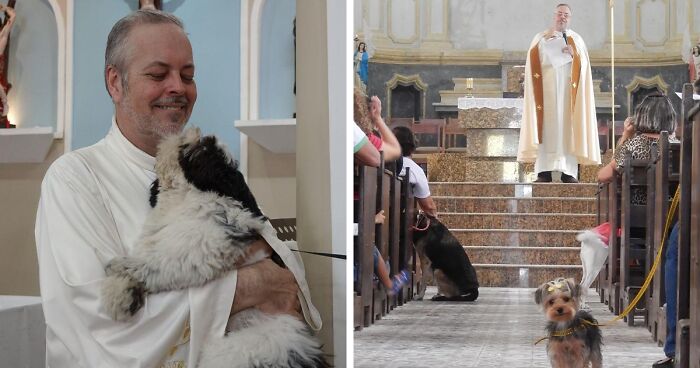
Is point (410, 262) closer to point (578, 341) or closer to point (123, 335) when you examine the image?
point (578, 341)

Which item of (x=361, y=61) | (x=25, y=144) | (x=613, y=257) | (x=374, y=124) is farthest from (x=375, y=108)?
(x=25, y=144)

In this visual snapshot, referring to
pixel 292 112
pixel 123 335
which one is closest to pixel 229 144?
pixel 292 112

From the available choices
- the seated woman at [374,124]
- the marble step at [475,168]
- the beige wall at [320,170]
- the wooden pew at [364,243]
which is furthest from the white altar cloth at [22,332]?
the marble step at [475,168]

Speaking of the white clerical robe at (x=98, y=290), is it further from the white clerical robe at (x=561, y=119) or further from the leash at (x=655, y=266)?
the leash at (x=655, y=266)

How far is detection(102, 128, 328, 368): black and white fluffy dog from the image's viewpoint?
67.4 inches

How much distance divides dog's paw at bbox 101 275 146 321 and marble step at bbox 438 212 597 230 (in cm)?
132

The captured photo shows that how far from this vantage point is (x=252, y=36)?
6.60ft

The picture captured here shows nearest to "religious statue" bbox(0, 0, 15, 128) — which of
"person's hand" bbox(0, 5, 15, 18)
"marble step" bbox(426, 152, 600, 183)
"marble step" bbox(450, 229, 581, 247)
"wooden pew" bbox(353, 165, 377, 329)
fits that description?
"person's hand" bbox(0, 5, 15, 18)

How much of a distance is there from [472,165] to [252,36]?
985mm

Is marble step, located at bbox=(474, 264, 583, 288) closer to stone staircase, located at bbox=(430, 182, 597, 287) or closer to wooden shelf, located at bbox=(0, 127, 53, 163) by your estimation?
stone staircase, located at bbox=(430, 182, 597, 287)

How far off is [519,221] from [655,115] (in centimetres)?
53

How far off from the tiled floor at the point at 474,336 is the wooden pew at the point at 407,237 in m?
0.05

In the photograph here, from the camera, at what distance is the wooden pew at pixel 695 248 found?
7.93 ft

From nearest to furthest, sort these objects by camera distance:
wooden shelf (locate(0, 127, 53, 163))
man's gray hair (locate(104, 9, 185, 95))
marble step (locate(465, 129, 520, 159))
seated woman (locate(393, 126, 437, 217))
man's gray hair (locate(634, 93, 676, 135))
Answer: man's gray hair (locate(104, 9, 185, 95)), wooden shelf (locate(0, 127, 53, 163)), man's gray hair (locate(634, 93, 676, 135)), marble step (locate(465, 129, 520, 159)), seated woman (locate(393, 126, 437, 217))
